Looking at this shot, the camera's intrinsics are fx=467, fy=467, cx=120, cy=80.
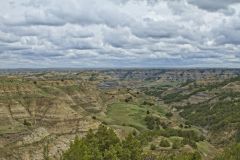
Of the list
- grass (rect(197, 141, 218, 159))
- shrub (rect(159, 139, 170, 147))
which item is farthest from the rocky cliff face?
grass (rect(197, 141, 218, 159))

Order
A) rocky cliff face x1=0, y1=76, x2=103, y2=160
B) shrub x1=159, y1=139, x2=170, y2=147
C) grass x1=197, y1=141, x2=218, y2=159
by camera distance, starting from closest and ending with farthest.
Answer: rocky cliff face x1=0, y1=76, x2=103, y2=160
shrub x1=159, y1=139, x2=170, y2=147
grass x1=197, y1=141, x2=218, y2=159

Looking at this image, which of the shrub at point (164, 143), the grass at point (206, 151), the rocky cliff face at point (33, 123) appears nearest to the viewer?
the rocky cliff face at point (33, 123)

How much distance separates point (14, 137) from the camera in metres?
128

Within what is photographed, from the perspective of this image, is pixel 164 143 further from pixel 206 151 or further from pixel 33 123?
pixel 33 123

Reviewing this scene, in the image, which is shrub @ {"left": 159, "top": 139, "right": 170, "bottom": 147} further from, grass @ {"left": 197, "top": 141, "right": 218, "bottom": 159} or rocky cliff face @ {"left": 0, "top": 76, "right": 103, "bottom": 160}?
rocky cliff face @ {"left": 0, "top": 76, "right": 103, "bottom": 160}

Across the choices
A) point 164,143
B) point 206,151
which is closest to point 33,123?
point 164,143

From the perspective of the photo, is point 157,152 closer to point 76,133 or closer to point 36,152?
point 76,133

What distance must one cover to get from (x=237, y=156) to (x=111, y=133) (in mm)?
37624

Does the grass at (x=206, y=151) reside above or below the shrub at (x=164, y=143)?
below

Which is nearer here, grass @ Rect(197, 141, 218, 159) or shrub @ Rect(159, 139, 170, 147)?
shrub @ Rect(159, 139, 170, 147)

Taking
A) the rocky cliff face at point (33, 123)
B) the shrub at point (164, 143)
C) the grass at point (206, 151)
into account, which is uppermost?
the rocky cliff face at point (33, 123)

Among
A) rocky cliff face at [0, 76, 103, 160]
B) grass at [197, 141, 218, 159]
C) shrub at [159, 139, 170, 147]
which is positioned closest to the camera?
rocky cliff face at [0, 76, 103, 160]

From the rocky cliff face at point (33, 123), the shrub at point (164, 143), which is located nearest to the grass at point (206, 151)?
the shrub at point (164, 143)

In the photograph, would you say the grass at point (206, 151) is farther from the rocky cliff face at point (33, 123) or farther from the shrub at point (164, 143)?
the rocky cliff face at point (33, 123)
